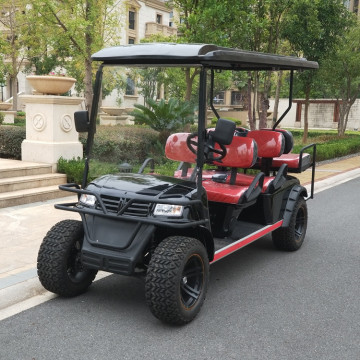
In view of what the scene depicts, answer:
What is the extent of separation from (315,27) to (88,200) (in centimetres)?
1384

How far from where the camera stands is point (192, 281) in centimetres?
411

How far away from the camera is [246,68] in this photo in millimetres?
6137

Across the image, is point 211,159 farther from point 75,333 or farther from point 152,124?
point 75,333

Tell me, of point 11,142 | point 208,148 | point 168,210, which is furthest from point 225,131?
point 11,142

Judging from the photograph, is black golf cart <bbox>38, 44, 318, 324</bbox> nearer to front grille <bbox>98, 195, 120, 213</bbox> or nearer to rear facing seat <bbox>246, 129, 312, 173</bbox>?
front grille <bbox>98, 195, 120, 213</bbox>

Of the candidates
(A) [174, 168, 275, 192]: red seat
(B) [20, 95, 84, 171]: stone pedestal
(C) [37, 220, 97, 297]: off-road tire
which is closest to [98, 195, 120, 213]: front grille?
(C) [37, 220, 97, 297]: off-road tire

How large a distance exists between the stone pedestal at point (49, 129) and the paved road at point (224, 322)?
4845 millimetres

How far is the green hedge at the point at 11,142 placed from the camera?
987cm

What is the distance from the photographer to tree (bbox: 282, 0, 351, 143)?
15719 mm

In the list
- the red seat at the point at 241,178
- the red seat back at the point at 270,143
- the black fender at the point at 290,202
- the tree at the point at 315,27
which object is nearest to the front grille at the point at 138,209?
the red seat at the point at 241,178

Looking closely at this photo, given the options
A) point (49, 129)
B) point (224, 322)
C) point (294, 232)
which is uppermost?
point (49, 129)

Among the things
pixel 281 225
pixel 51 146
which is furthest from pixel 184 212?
pixel 51 146

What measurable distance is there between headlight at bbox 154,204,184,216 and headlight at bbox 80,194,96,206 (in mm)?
581

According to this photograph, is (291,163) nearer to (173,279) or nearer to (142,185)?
(142,185)
